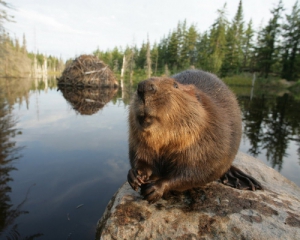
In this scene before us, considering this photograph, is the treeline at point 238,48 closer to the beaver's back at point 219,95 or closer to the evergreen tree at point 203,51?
the evergreen tree at point 203,51

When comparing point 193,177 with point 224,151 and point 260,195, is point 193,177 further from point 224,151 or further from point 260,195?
point 260,195

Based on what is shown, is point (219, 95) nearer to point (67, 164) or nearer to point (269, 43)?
point (67, 164)

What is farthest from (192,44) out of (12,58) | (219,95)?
(219,95)

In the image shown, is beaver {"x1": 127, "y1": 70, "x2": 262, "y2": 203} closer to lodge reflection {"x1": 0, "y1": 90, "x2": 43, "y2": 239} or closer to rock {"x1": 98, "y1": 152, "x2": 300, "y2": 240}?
rock {"x1": 98, "y1": 152, "x2": 300, "y2": 240}

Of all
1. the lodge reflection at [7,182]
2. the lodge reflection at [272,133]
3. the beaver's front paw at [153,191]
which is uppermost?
the beaver's front paw at [153,191]

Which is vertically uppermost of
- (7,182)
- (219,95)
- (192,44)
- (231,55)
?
(192,44)

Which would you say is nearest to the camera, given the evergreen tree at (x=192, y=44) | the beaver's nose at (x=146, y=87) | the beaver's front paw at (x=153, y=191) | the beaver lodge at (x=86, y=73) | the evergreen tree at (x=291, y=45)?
the beaver's nose at (x=146, y=87)

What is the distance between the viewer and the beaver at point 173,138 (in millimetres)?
1542

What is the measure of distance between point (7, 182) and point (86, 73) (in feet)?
56.8

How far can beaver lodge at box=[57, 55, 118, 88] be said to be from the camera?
19594mm

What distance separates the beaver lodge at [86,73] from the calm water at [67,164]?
11.9 m

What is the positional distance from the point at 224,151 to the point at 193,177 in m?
0.42

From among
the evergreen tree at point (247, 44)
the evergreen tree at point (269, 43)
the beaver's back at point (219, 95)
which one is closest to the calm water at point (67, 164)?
the beaver's back at point (219, 95)

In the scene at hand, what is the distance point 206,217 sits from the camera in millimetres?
1901
